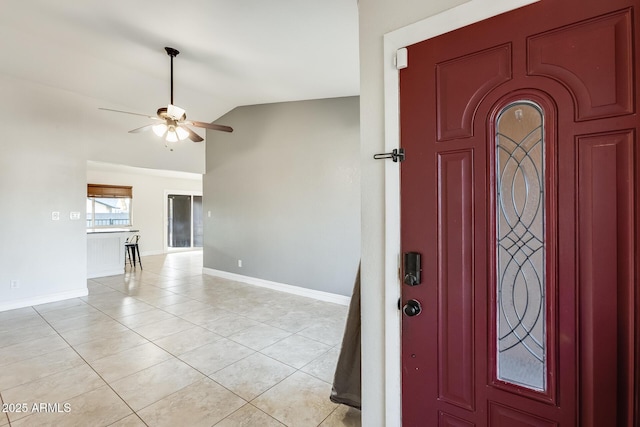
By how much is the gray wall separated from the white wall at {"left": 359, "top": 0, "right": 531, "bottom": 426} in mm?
2707

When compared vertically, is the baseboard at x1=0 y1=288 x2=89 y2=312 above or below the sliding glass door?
below

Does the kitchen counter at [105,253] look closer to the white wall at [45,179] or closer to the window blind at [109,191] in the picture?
the white wall at [45,179]

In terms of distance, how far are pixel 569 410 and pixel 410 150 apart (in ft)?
3.55

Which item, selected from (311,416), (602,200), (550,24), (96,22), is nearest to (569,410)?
(602,200)

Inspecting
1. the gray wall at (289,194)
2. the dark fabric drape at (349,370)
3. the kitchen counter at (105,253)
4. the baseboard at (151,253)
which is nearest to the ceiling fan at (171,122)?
the gray wall at (289,194)

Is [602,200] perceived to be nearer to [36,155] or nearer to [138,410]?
[138,410]

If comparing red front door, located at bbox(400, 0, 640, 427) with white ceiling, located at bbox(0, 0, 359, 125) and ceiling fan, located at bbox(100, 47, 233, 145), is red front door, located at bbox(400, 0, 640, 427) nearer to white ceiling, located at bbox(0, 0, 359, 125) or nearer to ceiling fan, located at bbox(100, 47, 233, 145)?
white ceiling, located at bbox(0, 0, 359, 125)

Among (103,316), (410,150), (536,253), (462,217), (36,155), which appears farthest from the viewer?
(36,155)

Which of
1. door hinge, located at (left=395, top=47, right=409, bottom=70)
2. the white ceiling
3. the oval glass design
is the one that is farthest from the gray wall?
the oval glass design

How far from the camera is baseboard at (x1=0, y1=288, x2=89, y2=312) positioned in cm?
403

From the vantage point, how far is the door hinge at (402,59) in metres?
1.28

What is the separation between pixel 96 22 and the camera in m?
2.96

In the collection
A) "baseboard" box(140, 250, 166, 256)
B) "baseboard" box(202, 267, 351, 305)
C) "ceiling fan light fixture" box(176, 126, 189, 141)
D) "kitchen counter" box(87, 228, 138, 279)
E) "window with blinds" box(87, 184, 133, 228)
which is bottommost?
"baseboard" box(202, 267, 351, 305)

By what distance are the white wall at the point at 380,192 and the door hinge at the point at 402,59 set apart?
0.04m
